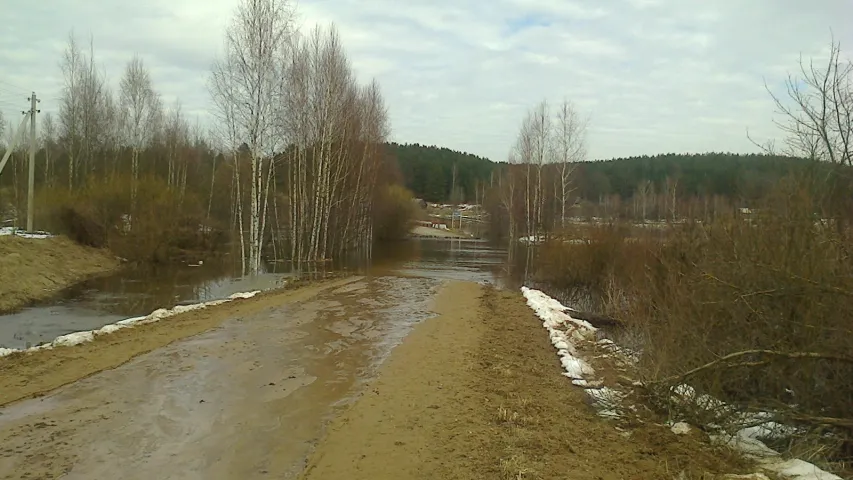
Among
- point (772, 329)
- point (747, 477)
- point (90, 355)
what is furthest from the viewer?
point (90, 355)

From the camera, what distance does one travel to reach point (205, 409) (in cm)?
708

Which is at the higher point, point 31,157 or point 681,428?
point 31,157

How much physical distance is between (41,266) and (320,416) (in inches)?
789

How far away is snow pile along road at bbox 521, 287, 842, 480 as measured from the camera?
17.7ft

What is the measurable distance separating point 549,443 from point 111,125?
42.0 m

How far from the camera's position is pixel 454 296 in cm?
1897

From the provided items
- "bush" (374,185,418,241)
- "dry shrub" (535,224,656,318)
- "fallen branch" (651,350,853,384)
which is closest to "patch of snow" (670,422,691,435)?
"fallen branch" (651,350,853,384)

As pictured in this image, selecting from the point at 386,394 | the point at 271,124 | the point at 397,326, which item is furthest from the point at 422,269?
the point at 386,394

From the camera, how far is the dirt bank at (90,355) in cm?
793

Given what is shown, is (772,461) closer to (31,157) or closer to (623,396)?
(623,396)

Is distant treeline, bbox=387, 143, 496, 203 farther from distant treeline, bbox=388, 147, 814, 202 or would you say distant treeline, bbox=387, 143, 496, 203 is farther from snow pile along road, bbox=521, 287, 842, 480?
snow pile along road, bbox=521, 287, 842, 480

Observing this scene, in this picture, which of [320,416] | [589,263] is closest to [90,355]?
[320,416]

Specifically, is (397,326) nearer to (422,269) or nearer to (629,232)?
(629,232)

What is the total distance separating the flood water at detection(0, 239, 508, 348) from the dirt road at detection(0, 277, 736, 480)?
4280mm
